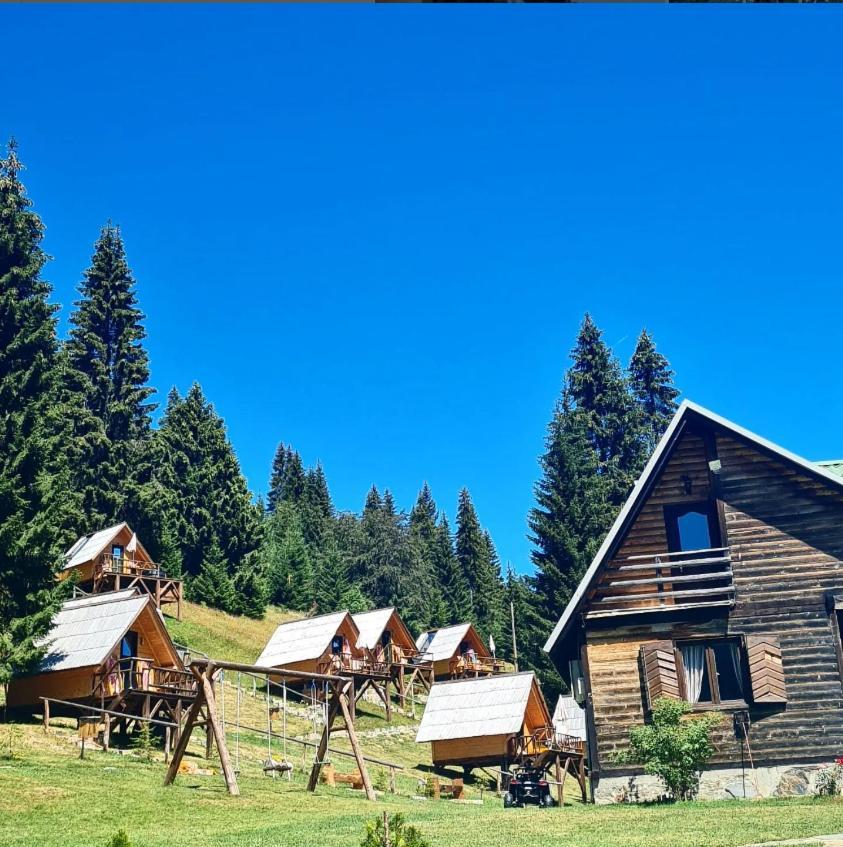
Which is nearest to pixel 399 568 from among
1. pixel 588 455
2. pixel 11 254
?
pixel 588 455

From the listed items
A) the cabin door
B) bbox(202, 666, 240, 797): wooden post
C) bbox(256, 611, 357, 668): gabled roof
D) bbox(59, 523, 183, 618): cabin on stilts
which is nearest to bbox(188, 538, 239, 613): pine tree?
bbox(59, 523, 183, 618): cabin on stilts

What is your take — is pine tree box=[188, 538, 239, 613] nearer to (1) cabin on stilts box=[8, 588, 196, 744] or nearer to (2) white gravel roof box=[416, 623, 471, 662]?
(2) white gravel roof box=[416, 623, 471, 662]

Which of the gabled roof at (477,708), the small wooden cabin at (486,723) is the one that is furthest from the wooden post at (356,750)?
the gabled roof at (477,708)

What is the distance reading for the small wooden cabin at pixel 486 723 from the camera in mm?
41031

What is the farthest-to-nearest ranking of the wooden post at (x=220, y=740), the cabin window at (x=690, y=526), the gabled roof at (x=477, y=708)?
the gabled roof at (x=477, y=708) → the cabin window at (x=690, y=526) → the wooden post at (x=220, y=740)

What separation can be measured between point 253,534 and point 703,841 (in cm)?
5768

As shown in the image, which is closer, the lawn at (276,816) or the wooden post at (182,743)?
the lawn at (276,816)

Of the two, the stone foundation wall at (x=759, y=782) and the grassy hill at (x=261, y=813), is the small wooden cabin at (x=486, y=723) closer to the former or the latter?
the grassy hill at (x=261, y=813)

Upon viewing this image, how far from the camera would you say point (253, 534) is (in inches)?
2800

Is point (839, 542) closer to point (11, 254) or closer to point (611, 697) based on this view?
point (611, 697)

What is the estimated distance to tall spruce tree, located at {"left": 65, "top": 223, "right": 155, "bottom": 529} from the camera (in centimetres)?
6072

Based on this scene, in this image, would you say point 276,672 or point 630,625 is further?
point 276,672

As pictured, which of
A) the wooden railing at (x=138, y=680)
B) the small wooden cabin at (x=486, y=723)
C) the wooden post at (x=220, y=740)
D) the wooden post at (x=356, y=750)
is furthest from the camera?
the small wooden cabin at (x=486, y=723)

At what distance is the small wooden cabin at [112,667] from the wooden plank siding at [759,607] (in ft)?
51.9
